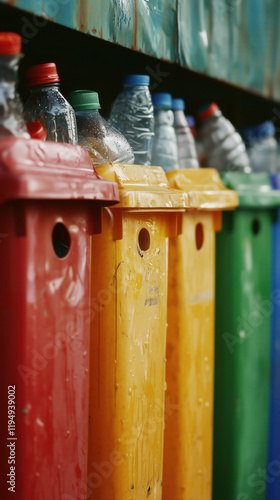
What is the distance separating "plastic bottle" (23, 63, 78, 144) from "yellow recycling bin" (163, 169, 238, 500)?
1.58 feet

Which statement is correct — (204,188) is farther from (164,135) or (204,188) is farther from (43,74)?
(43,74)

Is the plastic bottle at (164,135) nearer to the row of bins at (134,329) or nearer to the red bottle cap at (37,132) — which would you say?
the row of bins at (134,329)

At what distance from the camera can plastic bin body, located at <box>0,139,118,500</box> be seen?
126 centimetres

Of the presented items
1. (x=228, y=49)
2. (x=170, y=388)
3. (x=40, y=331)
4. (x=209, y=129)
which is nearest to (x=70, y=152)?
(x=40, y=331)

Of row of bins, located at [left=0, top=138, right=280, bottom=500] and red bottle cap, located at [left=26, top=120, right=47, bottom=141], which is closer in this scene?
row of bins, located at [left=0, top=138, right=280, bottom=500]

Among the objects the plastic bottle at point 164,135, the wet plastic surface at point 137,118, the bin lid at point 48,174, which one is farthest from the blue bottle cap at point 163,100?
the bin lid at point 48,174

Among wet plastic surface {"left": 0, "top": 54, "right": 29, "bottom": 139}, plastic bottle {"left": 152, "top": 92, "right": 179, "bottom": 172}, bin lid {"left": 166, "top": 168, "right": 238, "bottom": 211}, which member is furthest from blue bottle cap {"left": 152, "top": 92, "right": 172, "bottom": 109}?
wet plastic surface {"left": 0, "top": 54, "right": 29, "bottom": 139}

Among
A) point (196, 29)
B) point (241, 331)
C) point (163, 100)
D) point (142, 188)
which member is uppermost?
point (196, 29)

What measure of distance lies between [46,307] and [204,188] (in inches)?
36.6

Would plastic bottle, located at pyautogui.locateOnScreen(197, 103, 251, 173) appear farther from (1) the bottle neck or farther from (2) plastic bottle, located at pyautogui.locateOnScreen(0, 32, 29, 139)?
(2) plastic bottle, located at pyautogui.locateOnScreen(0, 32, 29, 139)

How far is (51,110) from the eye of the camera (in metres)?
1.63

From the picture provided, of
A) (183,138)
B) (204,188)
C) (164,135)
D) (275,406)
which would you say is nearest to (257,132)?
(183,138)

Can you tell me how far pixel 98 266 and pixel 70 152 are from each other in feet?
1.18

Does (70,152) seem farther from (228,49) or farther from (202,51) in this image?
(228,49)
